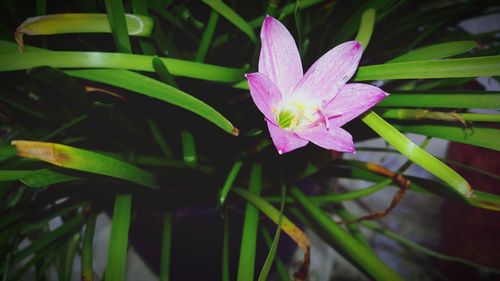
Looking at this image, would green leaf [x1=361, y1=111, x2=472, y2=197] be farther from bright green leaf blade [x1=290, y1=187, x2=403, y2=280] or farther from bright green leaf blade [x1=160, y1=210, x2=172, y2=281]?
bright green leaf blade [x1=160, y1=210, x2=172, y2=281]

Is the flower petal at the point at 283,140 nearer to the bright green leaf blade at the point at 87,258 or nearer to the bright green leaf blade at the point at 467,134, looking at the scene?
the bright green leaf blade at the point at 467,134

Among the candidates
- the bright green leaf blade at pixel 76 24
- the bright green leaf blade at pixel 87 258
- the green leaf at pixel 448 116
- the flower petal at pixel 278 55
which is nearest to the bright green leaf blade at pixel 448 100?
the green leaf at pixel 448 116

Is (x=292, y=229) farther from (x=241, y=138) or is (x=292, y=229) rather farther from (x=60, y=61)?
(x=60, y=61)

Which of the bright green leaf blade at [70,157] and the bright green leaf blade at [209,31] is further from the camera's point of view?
the bright green leaf blade at [209,31]

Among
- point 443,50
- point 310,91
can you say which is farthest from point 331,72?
point 443,50

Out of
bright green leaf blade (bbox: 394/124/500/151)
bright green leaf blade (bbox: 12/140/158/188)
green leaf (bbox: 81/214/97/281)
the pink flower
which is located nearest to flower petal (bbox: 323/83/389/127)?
the pink flower

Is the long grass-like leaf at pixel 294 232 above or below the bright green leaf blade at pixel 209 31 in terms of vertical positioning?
below
